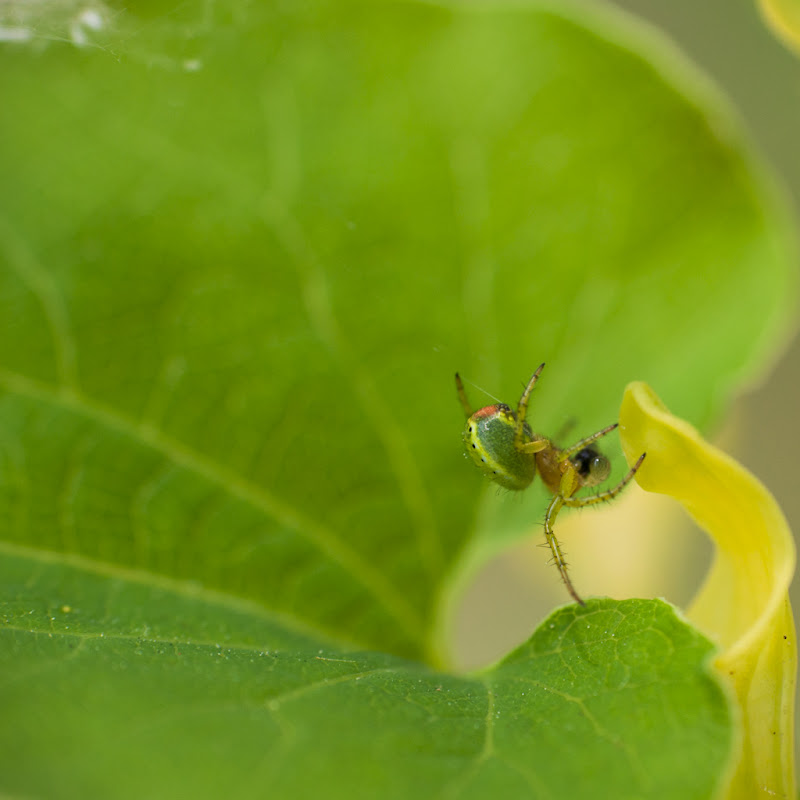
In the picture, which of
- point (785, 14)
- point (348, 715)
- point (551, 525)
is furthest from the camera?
point (551, 525)

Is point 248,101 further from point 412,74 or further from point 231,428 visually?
point 231,428

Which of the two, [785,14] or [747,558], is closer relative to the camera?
[747,558]

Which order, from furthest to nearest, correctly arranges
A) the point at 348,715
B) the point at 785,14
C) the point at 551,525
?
1. the point at 551,525
2. the point at 785,14
3. the point at 348,715

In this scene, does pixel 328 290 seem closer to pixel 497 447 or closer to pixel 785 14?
pixel 497 447

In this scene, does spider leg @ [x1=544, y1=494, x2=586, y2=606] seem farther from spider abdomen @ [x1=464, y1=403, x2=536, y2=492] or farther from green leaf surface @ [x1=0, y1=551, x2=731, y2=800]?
green leaf surface @ [x1=0, y1=551, x2=731, y2=800]

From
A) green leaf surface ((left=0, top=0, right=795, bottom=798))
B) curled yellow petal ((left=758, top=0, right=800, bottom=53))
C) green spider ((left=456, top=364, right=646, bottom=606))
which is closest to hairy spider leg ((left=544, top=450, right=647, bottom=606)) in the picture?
green spider ((left=456, top=364, right=646, bottom=606))

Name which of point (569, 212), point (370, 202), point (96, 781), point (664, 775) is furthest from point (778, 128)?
point (96, 781)

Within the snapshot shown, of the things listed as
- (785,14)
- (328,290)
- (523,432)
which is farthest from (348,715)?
(785,14)
